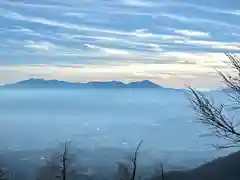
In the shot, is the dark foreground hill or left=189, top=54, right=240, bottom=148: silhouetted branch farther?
the dark foreground hill

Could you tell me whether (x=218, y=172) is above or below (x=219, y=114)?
below

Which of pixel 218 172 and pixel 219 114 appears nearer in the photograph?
pixel 219 114

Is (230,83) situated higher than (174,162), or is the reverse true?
(230,83)

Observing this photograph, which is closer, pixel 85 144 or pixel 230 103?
pixel 230 103

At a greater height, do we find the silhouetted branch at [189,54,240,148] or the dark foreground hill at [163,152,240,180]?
the silhouetted branch at [189,54,240,148]

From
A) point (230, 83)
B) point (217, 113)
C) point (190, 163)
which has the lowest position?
point (190, 163)

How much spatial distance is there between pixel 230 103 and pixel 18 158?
65671mm

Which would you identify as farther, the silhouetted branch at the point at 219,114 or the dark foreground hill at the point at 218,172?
the dark foreground hill at the point at 218,172

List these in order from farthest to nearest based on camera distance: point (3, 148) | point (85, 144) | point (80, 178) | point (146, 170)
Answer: point (85, 144) → point (3, 148) → point (146, 170) → point (80, 178)

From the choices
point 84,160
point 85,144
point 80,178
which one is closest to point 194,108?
point 80,178

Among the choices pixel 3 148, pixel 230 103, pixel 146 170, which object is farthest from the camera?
pixel 3 148

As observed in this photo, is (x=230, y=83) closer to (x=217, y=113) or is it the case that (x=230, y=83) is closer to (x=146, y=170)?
(x=217, y=113)

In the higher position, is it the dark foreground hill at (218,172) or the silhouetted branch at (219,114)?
the silhouetted branch at (219,114)

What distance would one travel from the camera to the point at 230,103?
734 centimetres
